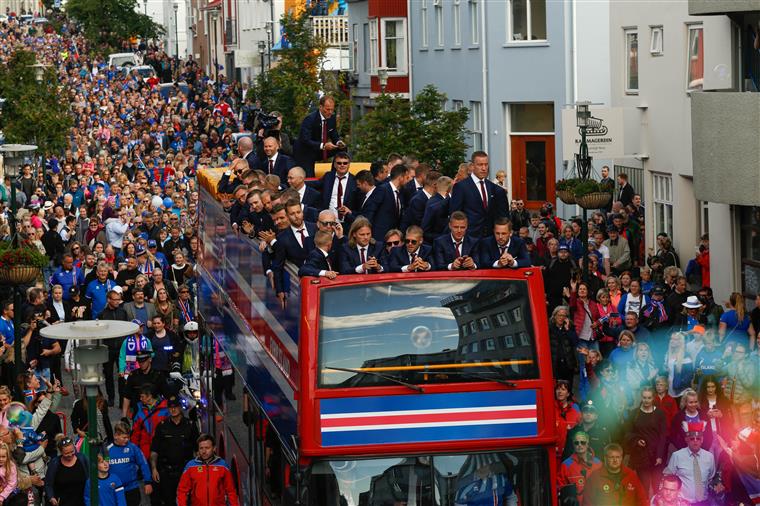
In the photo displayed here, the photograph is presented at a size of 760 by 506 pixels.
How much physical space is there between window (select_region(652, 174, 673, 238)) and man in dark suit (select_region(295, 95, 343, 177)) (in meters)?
14.5

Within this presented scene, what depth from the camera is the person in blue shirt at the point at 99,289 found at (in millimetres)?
28719

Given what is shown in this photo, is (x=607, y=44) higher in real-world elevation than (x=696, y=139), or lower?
higher

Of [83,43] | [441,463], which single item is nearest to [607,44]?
[441,463]

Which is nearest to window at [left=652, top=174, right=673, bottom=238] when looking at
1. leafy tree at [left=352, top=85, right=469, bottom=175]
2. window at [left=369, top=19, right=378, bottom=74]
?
leafy tree at [left=352, top=85, right=469, bottom=175]

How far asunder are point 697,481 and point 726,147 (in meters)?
11.1

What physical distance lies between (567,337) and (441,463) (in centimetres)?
1035

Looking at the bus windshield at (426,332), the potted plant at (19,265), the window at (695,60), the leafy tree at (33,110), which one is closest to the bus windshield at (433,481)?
the bus windshield at (426,332)

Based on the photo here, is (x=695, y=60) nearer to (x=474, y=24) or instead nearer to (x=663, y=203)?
(x=663, y=203)

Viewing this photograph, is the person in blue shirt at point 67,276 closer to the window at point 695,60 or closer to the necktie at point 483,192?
the window at point 695,60

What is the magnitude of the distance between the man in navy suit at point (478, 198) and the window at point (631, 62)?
20.2 m

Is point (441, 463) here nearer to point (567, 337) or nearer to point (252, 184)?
point (252, 184)

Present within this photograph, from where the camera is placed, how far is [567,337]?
919 inches

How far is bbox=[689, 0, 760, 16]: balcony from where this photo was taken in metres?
27.0

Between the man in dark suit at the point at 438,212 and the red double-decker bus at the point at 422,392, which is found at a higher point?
the man in dark suit at the point at 438,212
